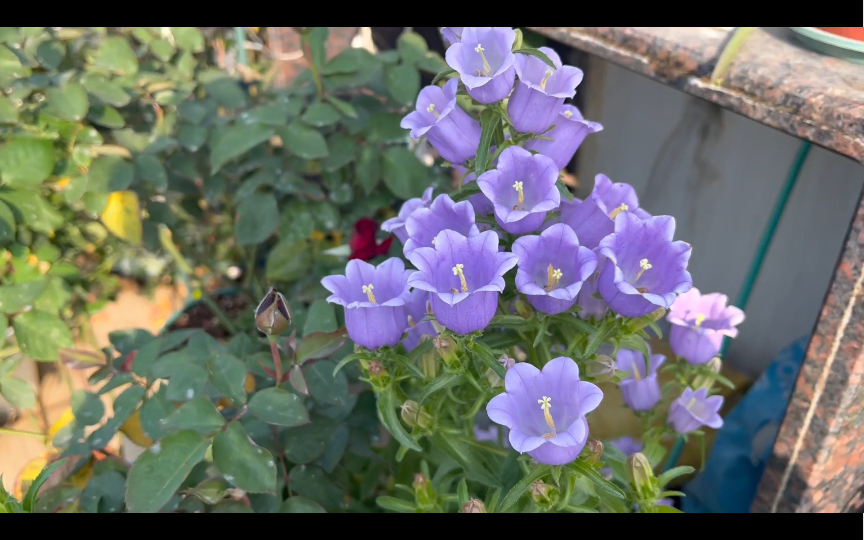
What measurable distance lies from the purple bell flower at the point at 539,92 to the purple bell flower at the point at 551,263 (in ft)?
0.44

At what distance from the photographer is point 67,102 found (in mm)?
1190

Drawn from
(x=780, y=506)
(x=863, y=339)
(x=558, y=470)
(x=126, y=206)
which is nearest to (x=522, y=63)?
(x=558, y=470)

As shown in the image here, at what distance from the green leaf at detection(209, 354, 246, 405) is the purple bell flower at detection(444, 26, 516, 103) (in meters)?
0.51

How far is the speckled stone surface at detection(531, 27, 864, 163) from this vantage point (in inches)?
34.9

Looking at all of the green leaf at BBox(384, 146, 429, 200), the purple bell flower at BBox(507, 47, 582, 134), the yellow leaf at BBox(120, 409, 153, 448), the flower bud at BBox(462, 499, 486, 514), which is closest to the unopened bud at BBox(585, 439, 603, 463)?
the flower bud at BBox(462, 499, 486, 514)

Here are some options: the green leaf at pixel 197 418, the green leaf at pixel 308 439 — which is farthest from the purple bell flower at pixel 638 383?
the green leaf at pixel 197 418

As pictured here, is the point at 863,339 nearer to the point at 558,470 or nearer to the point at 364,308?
the point at 558,470

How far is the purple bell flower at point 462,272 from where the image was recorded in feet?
2.26

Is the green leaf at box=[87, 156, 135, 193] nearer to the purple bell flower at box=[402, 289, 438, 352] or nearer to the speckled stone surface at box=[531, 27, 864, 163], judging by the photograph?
the purple bell flower at box=[402, 289, 438, 352]

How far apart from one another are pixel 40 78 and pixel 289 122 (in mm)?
466

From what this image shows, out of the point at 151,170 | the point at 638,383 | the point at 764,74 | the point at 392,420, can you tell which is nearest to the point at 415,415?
the point at 392,420

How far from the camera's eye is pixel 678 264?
28.4 inches

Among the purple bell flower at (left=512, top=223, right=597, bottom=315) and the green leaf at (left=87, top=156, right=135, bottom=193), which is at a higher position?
the purple bell flower at (left=512, top=223, right=597, bottom=315)

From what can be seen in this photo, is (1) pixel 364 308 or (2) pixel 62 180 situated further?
(2) pixel 62 180
